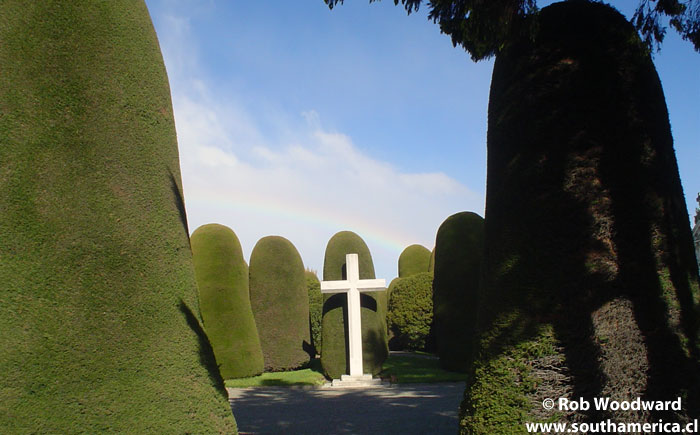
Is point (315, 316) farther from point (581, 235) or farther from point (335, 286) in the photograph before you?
point (581, 235)

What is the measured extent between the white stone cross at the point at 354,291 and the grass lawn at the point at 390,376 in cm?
130

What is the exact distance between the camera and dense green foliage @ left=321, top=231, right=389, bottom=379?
14.2 metres

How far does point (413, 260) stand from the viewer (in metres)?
26.1

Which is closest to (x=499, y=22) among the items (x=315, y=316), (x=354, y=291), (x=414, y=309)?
(x=354, y=291)

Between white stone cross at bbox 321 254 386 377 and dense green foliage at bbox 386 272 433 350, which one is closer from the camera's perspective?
white stone cross at bbox 321 254 386 377

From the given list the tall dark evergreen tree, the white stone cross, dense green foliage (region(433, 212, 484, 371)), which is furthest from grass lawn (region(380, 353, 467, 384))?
the tall dark evergreen tree

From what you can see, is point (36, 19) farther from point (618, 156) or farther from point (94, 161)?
point (618, 156)

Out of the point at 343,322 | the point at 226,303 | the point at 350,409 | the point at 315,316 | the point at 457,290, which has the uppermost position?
the point at 457,290

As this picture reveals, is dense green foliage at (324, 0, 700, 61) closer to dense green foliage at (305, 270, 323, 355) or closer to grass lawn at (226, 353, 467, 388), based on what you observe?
grass lawn at (226, 353, 467, 388)

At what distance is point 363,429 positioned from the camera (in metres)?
7.78

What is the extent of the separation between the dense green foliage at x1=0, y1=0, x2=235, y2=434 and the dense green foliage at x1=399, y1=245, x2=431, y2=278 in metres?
21.4

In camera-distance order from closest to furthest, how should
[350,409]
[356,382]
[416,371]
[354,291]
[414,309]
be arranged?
[350,409]
[356,382]
[354,291]
[416,371]
[414,309]

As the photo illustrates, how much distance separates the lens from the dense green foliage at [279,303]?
16.4m

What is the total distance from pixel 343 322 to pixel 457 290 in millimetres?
3570
